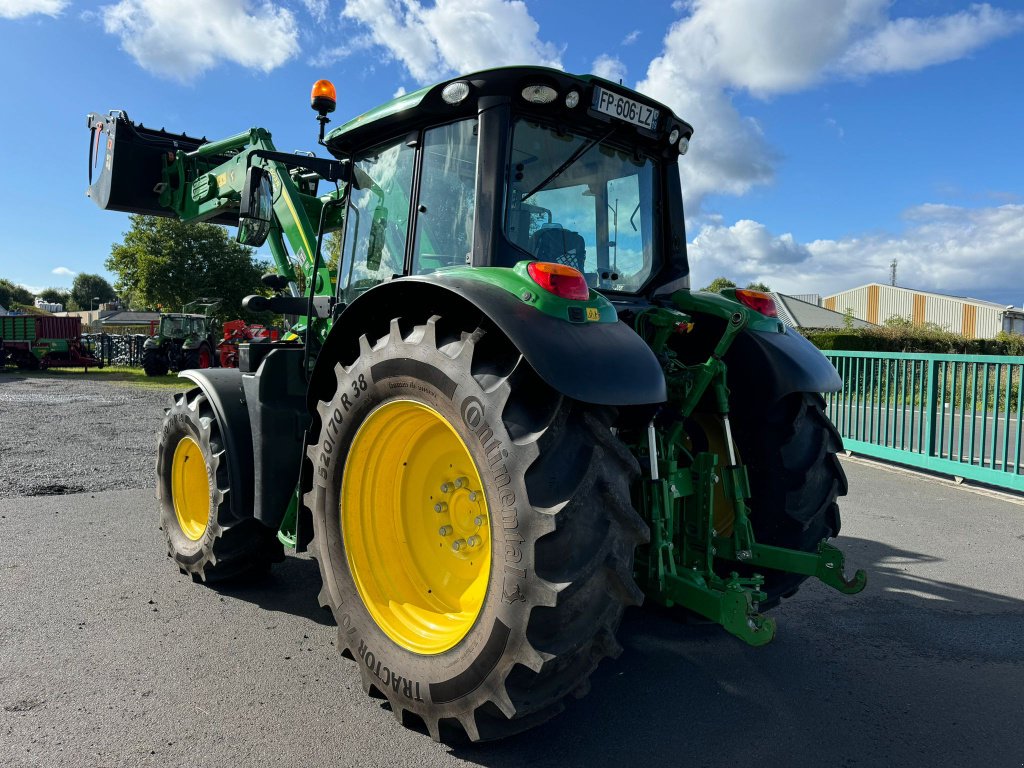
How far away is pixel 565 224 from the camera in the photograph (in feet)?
10.7

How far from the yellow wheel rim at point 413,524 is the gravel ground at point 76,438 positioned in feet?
17.0

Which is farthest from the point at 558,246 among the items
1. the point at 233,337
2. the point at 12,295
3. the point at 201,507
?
the point at 12,295

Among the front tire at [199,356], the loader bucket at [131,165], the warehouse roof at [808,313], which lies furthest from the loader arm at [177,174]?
the warehouse roof at [808,313]

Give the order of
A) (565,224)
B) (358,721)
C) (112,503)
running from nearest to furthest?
(358,721) → (565,224) → (112,503)

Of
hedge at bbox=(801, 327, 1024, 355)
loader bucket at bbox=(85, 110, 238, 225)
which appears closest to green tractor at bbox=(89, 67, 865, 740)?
loader bucket at bbox=(85, 110, 238, 225)

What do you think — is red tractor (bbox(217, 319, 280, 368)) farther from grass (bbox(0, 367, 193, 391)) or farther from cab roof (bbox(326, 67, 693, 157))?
cab roof (bbox(326, 67, 693, 157))

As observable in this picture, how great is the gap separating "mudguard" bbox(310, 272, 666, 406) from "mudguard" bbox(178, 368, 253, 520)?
1.74 m

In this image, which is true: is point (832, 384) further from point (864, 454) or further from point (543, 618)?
point (864, 454)

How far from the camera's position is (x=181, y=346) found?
2539 centimetres

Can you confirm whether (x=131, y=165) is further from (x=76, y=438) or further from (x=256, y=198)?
(x=76, y=438)

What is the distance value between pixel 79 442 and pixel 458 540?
907 centimetres

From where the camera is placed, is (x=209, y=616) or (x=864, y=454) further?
(x=864, y=454)

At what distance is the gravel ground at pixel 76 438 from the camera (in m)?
7.23

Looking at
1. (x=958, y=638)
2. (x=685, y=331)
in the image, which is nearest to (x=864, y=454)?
(x=958, y=638)
